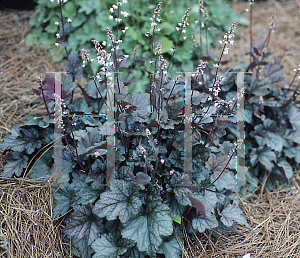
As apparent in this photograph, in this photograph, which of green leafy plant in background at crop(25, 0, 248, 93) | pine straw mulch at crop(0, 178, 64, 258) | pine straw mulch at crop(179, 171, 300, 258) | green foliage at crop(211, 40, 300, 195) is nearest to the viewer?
pine straw mulch at crop(0, 178, 64, 258)

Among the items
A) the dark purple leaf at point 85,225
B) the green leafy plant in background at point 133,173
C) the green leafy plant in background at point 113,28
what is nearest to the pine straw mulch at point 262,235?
the green leafy plant in background at point 133,173

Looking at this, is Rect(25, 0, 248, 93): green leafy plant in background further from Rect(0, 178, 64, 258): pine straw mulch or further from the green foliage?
Rect(0, 178, 64, 258): pine straw mulch

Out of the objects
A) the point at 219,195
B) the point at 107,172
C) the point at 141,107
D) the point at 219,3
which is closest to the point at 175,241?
the point at 219,195

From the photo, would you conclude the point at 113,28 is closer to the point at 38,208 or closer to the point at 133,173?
the point at 133,173

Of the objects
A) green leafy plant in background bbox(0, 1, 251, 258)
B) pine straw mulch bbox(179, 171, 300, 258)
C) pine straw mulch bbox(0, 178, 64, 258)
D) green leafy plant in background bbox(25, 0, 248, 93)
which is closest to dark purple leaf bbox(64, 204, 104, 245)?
green leafy plant in background bbox(0, 1, 251, 258)

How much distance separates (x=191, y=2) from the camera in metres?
3.85

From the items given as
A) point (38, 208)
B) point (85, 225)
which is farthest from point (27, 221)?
point (85, 225)

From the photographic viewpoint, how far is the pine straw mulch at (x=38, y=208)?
173 centimetres

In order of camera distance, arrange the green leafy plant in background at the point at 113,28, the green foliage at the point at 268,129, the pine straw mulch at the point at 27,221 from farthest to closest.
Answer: the green leafy plant in background at the point at 113,28
the green foliage at the point at 268,129
the pine straw mulch at the point at 27,221

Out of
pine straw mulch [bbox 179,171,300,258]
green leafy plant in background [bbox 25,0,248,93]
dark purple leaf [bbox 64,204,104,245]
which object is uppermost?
green leafy plant in background [bbox 25,0,248,93]

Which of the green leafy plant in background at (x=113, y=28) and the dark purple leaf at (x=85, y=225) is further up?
the green leafy plant in background at (x=113, y=28)

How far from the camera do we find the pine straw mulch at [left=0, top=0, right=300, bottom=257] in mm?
1734

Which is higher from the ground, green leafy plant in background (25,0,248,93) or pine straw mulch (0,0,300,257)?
green leafy plant in background (25,0,248,93)

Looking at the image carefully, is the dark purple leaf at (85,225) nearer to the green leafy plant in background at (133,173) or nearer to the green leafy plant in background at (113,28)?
the green leafy plant in background at (133,173)
